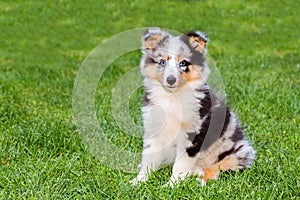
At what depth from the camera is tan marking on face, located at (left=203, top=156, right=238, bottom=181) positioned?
507cm

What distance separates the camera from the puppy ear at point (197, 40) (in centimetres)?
503

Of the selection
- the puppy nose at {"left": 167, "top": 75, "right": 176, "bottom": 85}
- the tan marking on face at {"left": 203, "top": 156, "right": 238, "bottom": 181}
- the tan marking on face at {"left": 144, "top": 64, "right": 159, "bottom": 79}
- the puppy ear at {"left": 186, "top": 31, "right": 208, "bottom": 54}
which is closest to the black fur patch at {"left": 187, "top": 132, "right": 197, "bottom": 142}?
the tan marking on face at {"left": 203, "top": 156, "right": 238, "bottom": 181}

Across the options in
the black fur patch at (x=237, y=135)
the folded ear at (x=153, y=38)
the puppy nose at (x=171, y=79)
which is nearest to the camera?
the puppy nose at (x=171, y=79)

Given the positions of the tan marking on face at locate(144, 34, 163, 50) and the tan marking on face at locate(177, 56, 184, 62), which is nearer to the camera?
the tan marking on face at locate(177, 56, 184, 62)

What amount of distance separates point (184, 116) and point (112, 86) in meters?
4.26

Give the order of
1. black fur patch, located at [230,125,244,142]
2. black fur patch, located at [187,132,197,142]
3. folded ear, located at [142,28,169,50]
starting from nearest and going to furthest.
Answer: black fur patch, located at [187,132,197,142], folded ear, located at [142,28,169,50], black fur patch, located at [230,125,244,142]

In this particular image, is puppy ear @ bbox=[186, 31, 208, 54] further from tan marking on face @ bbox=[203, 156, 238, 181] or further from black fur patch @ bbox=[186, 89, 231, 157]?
tan marking on face @ bbox=[203, 156, 238, 181]

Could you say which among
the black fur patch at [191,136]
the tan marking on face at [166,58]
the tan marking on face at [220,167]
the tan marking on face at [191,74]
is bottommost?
the tan marking on face at [220,167]

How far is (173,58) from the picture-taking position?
4.91 metres

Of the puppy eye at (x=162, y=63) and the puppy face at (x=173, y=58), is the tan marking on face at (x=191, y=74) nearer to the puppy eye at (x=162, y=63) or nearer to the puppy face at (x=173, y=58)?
the puppy face at (x=173, y=58)

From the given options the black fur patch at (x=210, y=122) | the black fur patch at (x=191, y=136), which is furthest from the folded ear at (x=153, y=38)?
the black fur patch at (x=191, y=136)

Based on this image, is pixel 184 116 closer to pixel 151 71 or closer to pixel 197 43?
pixel 151 71

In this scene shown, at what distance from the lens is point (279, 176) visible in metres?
4.99

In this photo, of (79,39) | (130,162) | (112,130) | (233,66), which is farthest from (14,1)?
(130,162)
